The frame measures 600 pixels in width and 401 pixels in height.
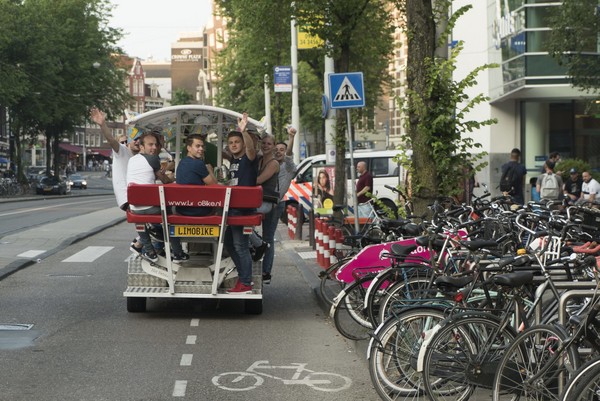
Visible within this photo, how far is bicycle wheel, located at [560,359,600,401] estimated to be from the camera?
4.77 meters

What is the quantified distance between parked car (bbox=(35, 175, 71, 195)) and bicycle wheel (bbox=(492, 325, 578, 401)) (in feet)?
238

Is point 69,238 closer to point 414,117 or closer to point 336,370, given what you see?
point 414,117

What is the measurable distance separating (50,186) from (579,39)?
57927 millimetres

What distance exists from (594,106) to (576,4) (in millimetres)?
3492

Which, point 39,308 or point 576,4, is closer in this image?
point 39,308

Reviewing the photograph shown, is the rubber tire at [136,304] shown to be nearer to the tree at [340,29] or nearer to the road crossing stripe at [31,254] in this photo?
the road crossing stripe at [31,254]

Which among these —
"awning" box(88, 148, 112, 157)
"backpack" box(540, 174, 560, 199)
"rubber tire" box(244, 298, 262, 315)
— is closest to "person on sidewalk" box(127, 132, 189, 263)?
"rubber tire" box(244, 298, 262, 315)

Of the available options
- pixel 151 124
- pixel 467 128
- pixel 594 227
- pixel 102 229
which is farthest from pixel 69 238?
pixel 594 227

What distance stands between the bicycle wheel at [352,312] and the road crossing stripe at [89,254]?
956 cm

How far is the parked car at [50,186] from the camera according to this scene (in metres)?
76.0

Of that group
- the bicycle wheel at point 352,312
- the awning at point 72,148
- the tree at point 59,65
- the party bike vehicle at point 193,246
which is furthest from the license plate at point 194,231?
the awning at point 72,148

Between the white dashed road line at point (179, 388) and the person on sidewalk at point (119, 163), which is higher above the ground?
the person on sidewalk at point (119, 163)

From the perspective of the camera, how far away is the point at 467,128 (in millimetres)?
13109

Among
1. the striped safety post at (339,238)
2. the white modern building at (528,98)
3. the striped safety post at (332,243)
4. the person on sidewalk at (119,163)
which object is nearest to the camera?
the person on sidewalk at (119,163)
